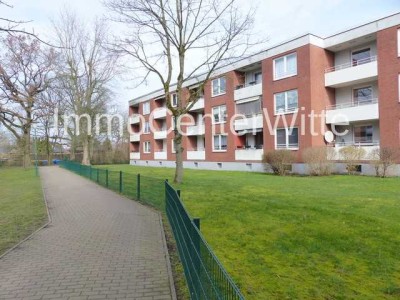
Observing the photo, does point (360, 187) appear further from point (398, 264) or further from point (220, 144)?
point (220, 144)

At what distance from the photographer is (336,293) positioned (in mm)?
4359

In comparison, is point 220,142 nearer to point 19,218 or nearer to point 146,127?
point 146,127

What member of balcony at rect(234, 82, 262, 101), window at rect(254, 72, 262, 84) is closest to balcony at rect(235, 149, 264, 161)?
balcony at rect(234, 82, 262, 101)

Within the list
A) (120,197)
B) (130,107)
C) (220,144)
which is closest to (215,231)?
(120,197)

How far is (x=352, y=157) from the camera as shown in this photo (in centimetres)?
1988

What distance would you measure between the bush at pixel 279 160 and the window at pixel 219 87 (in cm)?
1028

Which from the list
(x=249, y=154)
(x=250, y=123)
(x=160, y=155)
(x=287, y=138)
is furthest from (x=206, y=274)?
(x=160, y=155)

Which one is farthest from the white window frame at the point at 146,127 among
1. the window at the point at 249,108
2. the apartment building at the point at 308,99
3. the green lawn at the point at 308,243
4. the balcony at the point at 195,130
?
the green lawn at the point at 308,243

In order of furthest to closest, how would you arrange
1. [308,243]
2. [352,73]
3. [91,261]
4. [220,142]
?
1. [220,142]
2. [352,73]
3. [308,243]
4. [91,261]

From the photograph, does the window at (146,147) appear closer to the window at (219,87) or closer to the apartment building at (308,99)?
the apartment building at (308,99)

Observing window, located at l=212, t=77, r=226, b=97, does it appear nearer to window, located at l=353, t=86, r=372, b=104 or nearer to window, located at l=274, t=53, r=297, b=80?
window, located at l=274, t=53, r=297, b=80

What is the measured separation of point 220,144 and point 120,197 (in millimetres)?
18093

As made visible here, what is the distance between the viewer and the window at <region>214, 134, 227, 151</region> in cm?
3047

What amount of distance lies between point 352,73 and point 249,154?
9.50 metres
